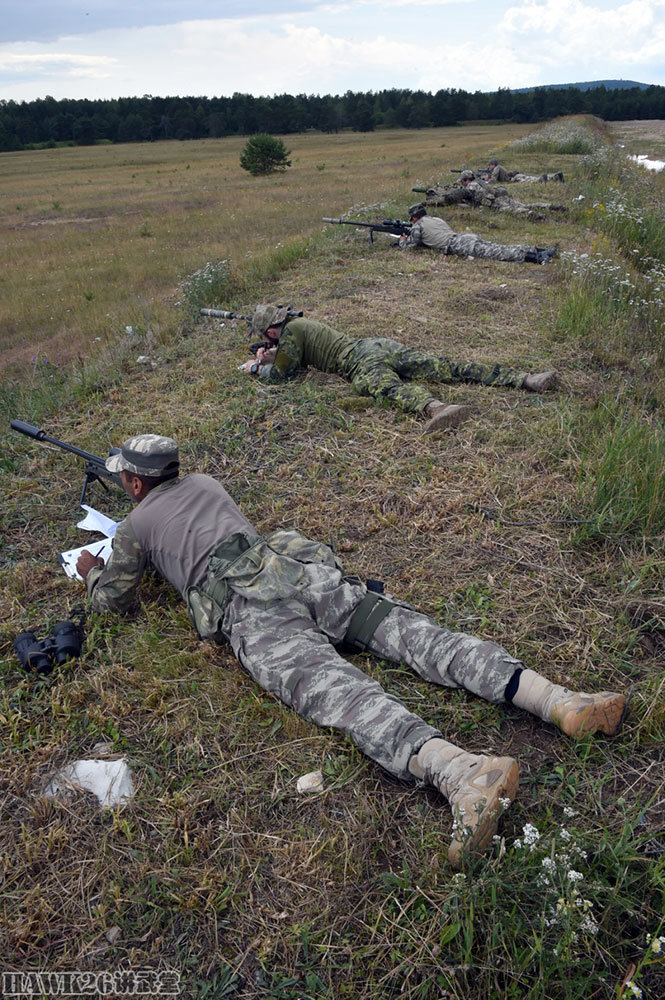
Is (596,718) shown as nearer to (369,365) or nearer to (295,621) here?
(295,621)

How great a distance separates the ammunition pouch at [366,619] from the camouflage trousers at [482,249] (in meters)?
8.13

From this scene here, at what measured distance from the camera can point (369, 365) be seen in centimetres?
559

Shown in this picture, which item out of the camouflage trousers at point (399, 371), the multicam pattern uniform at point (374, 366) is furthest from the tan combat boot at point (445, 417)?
the camouflage trousers at point (399, 371)

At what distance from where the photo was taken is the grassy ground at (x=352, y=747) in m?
1.89

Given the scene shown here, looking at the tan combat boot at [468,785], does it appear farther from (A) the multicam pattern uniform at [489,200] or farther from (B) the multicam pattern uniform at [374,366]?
(A) the multicam pattern uniform at [489,200]

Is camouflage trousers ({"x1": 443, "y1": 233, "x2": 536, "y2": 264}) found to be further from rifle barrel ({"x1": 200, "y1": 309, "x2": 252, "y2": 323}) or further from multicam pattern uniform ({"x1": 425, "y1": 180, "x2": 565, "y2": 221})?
rifle barrel ({"x1": 200, "y1": 309, "x2": 252, "y2": 323})

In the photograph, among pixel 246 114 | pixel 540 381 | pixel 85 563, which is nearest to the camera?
pixel 85 563

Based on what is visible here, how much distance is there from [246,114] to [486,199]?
69.6 m

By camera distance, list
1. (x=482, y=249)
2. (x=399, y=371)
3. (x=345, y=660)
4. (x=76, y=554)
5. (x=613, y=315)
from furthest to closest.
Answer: (x=482, y=249), (x=613, y=315), (x=399, y=371), (x=76, y=554), (x=345, y=660)

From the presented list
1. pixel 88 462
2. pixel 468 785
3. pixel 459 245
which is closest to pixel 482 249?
pixel 459 245

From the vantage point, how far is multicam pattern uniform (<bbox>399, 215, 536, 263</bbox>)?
9500 millimetres

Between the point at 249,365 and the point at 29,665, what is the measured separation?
12.9 ft

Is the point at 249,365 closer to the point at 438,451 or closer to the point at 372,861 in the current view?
the point at 438,451

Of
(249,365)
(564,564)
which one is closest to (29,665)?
(564,564)
